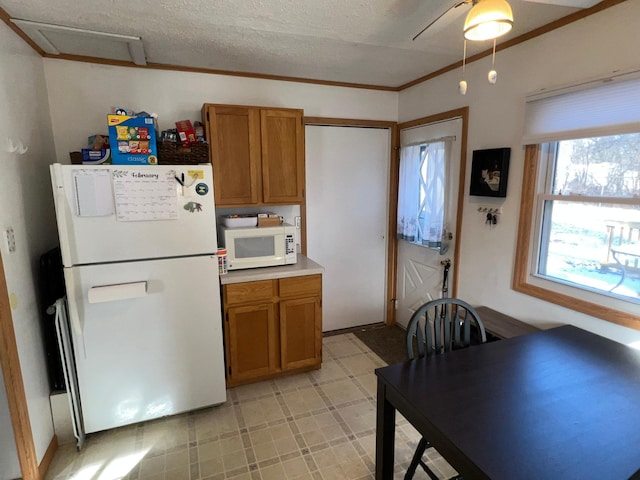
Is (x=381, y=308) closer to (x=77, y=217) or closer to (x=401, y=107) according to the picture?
(x=401, y=107)

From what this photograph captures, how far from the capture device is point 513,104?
2.24 meters

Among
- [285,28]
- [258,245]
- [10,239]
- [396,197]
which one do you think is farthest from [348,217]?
[10,239]

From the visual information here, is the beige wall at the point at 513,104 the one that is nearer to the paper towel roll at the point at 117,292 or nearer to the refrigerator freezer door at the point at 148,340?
Result: the refrigerator freezer door at the point at 148,340

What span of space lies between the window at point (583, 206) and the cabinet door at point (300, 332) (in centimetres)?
147

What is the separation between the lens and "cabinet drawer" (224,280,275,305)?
7.95 ft

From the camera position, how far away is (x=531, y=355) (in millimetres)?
1592

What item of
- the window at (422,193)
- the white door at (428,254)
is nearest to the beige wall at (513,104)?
the white door at (428,254)

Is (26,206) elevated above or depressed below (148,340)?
above

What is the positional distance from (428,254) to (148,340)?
91.6 inches

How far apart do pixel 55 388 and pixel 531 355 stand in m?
2.64

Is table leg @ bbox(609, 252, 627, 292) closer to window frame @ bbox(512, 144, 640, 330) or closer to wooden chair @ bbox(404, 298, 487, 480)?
window frame @ bbox(512, 144, 640, 330)

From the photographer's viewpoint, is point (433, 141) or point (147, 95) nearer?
point (147, 95)

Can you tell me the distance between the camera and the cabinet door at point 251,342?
8.16ft

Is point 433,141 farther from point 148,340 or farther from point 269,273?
point 148,340
